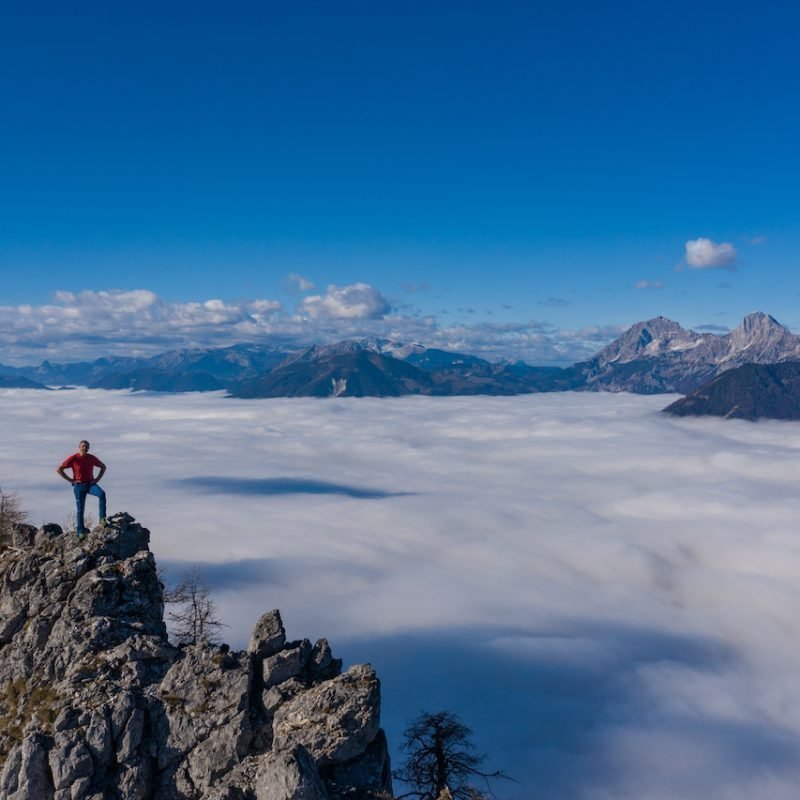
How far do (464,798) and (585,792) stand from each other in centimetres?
7677

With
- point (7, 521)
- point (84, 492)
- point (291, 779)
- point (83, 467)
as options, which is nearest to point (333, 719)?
point (291, 779)

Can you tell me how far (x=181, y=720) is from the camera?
29.8 meters

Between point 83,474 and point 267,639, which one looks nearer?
point 267,639

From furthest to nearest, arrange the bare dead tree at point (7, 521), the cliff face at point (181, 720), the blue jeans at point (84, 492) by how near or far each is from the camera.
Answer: the bare dead tree at point (7, 521), the blue jeans at point (84, 492), the cliff face at point (181, 720)

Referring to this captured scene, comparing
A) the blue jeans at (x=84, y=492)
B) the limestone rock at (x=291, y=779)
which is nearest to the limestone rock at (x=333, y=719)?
the limestone rock at (x=291, y=779)

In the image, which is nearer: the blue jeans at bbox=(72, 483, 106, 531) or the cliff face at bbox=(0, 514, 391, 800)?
the cliff face at bbox=(0, 514, 391, 800)

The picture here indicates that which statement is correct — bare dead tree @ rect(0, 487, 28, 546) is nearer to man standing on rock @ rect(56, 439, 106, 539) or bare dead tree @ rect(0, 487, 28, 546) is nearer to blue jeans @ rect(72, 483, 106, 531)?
blue jeans @ rect(72, 483, 106, 531)

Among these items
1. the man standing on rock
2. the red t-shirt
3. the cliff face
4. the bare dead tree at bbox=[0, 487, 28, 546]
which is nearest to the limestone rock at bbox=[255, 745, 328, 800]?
the cliff face

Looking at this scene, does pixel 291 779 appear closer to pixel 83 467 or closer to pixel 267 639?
pixel 267 639

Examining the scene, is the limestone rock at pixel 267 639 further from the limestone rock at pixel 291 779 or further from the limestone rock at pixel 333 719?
the limestone rock at pixel 291 779

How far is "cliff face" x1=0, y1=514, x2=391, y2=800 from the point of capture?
27.5 meters

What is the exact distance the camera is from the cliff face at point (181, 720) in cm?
2745

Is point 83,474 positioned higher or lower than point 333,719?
higher

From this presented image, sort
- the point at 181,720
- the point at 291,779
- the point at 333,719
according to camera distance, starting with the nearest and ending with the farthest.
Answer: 1. the point at 291,779
2. the point at 333,719
3. the point at 181,720
